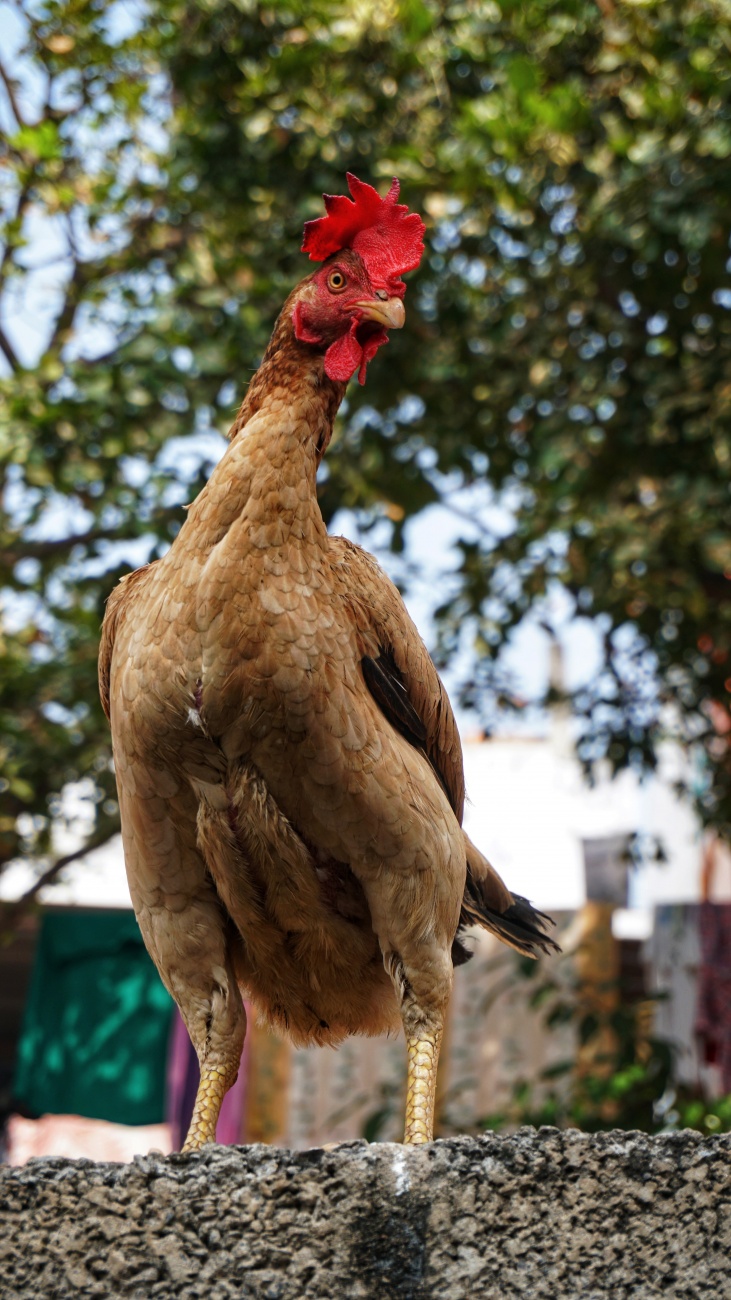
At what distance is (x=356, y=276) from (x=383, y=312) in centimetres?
14

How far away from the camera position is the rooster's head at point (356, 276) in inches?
114

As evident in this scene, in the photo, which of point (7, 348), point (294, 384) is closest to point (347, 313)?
point (294, 384)

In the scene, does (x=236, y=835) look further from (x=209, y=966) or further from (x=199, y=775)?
(x=209, y=966)

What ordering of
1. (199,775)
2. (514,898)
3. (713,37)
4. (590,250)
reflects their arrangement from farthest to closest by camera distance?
(590,250)
(713,37)
(514,898)
(199,775)

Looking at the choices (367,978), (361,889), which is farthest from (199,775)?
(367,978)

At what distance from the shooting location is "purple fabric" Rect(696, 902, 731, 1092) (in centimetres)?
877

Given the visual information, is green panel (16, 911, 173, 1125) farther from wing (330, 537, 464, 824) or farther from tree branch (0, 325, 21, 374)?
wing (330, 537, 464, 824)

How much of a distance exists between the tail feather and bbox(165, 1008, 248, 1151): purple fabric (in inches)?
210

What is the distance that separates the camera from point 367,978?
3.07 m

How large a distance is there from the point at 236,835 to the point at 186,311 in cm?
508

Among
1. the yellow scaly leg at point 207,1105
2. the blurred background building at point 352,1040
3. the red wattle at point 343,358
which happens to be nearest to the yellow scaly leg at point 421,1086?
the yellow scaly leg at point 207,1105

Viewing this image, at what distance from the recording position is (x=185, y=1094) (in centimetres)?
884

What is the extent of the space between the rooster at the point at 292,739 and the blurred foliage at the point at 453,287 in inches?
134

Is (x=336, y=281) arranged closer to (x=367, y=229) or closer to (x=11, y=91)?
(x=367, y=229)
